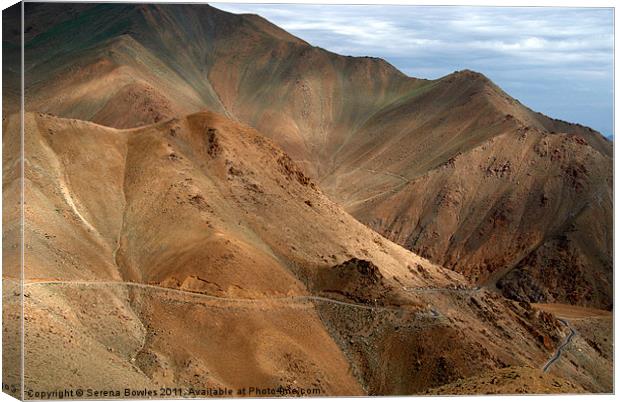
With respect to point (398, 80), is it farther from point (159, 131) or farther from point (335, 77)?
point (159, 131)

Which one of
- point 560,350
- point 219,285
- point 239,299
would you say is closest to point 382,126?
point 560,350

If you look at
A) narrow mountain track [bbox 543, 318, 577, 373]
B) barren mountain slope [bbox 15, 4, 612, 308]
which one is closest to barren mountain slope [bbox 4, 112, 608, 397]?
narrow mountain track [bbox 543, 318, 577, 373]

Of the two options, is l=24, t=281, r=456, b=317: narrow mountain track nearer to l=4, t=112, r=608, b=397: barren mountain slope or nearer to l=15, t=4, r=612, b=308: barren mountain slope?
l=4, t=112, r=608, b=397: barren mountain slope

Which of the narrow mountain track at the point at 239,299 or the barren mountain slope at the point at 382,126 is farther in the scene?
the barren mountain slope at the point at 382,126

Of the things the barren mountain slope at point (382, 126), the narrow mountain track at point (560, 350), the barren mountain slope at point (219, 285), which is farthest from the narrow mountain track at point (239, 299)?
the barren mountain slope at point (382, 126)

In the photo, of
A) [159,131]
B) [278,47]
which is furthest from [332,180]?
[159,131]

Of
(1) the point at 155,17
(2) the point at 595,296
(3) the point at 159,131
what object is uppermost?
(1) the point at 155,17

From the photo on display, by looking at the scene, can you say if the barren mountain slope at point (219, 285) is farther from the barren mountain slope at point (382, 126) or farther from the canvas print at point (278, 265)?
the barren mountain slope at point (382, 126)

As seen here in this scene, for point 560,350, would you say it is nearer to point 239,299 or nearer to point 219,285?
point 239,299
